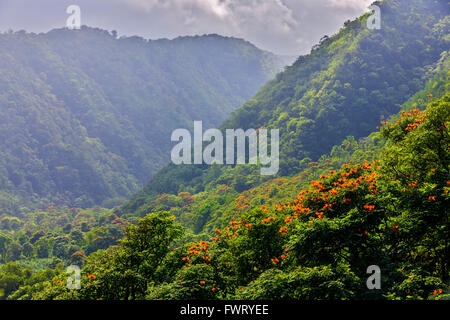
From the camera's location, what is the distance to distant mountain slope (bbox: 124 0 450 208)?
188ft

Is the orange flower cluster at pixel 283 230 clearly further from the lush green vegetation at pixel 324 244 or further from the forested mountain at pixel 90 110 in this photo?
the forested mountain at pixel 90 110

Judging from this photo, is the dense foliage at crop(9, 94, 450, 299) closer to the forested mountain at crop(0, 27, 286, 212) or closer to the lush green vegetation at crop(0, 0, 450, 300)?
the lush green vegetation at crop(0, 0, 450, 300)

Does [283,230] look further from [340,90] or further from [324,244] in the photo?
[340,90]

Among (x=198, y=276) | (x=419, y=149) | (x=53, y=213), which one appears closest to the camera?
(x=198, y=276)

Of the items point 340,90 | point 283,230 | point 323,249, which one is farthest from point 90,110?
point 323,249

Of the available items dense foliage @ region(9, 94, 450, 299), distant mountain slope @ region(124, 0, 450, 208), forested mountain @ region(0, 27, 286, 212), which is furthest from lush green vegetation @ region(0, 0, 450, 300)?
forested mountain @ region(0, 27, 286, 212)

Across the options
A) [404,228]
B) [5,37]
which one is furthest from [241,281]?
[5,37]

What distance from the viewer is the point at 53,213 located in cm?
8962

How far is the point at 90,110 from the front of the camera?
149 m

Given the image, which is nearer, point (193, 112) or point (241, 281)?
point (241, 281)

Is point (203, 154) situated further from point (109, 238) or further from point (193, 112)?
point (193, 112)

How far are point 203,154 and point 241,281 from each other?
64170 millimetres

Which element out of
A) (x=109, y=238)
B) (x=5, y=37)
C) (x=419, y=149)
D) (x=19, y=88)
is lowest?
(x=109, y=238)

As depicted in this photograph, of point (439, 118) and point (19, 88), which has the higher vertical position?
point (19, 88)
